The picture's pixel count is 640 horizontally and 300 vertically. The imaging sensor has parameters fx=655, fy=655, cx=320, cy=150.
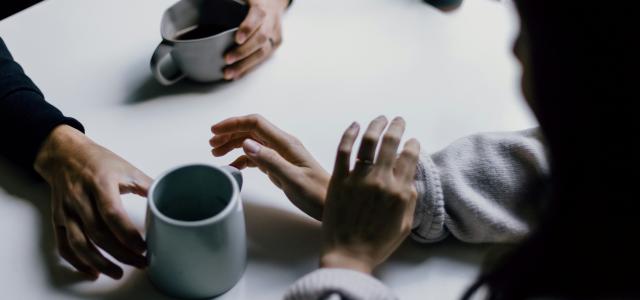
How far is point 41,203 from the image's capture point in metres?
0.69

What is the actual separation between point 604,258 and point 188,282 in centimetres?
34

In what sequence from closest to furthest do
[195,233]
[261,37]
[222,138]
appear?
[195,233] → [222,138] → [261,37]

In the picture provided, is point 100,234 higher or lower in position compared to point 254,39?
lower

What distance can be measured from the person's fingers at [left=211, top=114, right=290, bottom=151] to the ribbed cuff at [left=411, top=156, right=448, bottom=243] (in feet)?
0.51

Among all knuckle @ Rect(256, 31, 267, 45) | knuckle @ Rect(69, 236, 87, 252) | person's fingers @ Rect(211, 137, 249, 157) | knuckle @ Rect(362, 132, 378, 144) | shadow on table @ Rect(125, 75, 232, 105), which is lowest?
knuckle @ Rect(69, 236, 87, 252)

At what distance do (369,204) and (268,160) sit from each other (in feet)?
0.39

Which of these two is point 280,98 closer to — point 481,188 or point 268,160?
point 268,160

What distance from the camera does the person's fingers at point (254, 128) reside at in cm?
71

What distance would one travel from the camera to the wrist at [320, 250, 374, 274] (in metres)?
0.59

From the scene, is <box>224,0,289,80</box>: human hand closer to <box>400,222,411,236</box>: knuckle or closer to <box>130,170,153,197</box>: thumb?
<box>130,170,153,197</box>: thumb

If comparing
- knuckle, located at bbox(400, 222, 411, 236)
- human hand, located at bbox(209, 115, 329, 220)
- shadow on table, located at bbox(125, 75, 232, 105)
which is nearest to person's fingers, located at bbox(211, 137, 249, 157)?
human hand, located at bbox(209, 115, 329, 220)

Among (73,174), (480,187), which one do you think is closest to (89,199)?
(73,174)

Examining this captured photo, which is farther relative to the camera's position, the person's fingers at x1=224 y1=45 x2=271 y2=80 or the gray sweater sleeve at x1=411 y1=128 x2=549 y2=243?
the person's fingers at x1=224 y1=45 x2=271 y2=80

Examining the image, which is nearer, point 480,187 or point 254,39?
point 480,187
